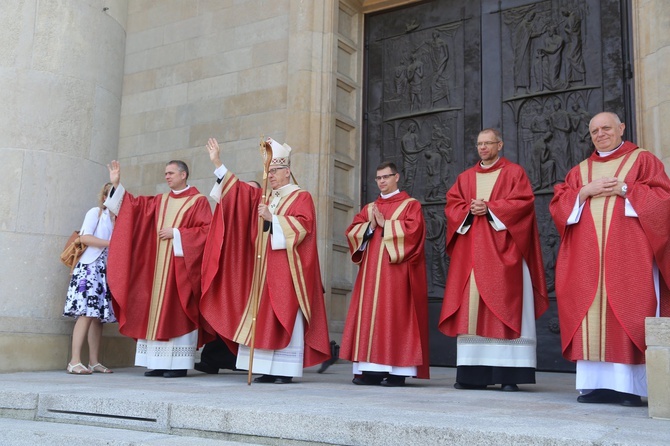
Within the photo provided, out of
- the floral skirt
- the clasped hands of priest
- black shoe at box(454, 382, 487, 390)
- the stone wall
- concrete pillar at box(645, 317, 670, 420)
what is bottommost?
black shoe at box(454, 382, 487, 390)

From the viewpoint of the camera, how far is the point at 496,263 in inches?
244

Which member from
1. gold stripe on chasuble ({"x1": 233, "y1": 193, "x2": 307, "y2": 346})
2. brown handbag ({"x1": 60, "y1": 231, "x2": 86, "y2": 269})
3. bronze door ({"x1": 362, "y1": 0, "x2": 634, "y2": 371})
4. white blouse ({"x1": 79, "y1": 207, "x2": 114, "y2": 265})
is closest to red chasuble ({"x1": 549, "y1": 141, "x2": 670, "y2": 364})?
gold stripe on chasuble ({"x1": 233, "y1": 193, "x2": 307, "y2": 346})

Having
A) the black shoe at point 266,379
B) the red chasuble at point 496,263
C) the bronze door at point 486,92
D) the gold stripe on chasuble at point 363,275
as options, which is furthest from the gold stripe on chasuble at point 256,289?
the bronze door at point 486,92

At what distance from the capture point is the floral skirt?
7.25 m

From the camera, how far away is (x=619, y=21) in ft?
27.8

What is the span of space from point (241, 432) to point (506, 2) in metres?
7.08

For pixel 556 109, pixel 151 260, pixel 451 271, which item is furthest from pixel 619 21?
pixel 151 260

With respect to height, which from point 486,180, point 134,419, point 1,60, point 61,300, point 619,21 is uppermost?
point 619,21

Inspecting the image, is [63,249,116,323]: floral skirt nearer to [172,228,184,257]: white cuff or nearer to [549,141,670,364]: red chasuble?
[172,228,184,257]: white cuff

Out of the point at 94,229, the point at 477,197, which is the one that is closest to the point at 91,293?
the point at 94,229

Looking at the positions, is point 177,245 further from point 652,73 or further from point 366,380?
point 652,73

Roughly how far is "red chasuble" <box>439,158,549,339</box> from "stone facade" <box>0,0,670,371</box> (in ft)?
6.14

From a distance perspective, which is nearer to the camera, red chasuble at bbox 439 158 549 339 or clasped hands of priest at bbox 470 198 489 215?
red chasuble at bbox 439 158 549 339

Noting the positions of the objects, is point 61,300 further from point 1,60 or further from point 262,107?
point 262,107
